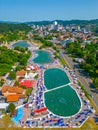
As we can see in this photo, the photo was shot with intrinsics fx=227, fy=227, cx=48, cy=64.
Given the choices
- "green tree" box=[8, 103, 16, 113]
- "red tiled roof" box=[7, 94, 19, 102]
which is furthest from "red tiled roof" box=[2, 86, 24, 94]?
"green tree" box=[8, 103, 16, 113]

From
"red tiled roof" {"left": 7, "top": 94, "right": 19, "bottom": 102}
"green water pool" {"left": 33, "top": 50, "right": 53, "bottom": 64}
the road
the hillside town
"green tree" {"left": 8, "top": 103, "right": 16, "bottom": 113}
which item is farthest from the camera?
"green water pool" {"left": 33, "top": 50, "right": 53, "bottom": 64}

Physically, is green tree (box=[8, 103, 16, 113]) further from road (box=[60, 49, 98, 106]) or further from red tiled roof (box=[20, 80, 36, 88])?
road (box=[60, 49, 98, 106])

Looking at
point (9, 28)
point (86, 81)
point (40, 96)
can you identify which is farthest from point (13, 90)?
point (9, 28)

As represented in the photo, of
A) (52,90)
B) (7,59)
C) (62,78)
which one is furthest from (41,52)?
(52,90)

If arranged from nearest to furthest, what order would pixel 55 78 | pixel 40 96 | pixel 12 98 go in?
pixel 12 98, pixel 40 96, pixel 55 78

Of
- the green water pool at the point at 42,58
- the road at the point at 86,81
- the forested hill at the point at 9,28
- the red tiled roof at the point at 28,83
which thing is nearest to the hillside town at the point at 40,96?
the red tiled roof at the point at 28,83

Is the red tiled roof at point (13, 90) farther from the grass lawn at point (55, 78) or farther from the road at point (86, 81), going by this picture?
the road at point (86, 81)

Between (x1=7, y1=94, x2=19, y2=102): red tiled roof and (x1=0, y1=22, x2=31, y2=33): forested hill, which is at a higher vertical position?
(x1=7, y1=94, x2=19, y2=102): red tiled roof

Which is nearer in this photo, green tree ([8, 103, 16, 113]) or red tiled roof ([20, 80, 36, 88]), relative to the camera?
green tree ([8, 103, 16, 113])

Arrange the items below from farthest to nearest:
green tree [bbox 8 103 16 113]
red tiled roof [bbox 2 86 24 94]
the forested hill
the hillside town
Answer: the forested hill → red tiled roof [bbox 2 86 24 94] → green tree [bbox 8 103 16 113] → the hillside town

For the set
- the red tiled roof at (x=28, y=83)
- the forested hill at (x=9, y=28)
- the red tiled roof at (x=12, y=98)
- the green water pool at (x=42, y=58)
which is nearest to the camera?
the red tiled roof at (x=12, y=98)

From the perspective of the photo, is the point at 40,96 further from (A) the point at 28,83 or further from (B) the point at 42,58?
(B) the point at 42,58
